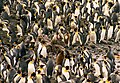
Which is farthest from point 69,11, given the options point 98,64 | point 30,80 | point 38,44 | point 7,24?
point 30,80

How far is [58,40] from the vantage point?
1016 centimetres

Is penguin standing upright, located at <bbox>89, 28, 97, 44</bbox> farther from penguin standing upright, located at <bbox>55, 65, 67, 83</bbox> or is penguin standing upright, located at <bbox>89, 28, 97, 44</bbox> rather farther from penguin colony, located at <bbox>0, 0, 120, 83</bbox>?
penguin standing upright, located at <bbox>55, 65, 67, 83</bbox>

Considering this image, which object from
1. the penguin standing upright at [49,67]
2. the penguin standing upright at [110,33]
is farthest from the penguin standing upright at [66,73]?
the penguin standing upright at [110,33]

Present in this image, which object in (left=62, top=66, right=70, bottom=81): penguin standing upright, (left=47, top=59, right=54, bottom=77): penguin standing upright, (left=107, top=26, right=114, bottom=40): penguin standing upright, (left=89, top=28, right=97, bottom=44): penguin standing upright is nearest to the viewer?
(left=62, top=66, right=70, bottom=81): penguin standing upright

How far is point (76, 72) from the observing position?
26.0 feet

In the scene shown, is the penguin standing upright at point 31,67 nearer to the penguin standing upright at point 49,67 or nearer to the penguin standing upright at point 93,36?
the penguin standing upright at point 49,67

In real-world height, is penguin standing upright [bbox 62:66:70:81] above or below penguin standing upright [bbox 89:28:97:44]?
below

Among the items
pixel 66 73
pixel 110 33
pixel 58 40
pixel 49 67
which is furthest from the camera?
pixel 110 33

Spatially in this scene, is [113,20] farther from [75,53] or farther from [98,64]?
[98,64]

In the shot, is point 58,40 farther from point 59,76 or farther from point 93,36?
point 59,76

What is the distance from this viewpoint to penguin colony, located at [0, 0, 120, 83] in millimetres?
7753

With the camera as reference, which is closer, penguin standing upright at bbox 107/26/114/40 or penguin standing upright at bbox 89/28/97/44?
Result: penguin standing upright at bbox 89/28/97/44

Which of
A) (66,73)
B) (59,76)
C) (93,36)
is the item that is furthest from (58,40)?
(59,76)

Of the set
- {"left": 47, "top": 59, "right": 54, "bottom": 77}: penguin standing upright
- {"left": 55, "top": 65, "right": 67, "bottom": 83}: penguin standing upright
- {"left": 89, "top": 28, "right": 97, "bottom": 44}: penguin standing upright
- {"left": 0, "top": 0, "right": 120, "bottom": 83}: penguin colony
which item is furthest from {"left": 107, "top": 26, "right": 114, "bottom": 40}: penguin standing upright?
{"left": 55, "top": 65, "right": 67, "bottom": 83}: penguin standing upright
